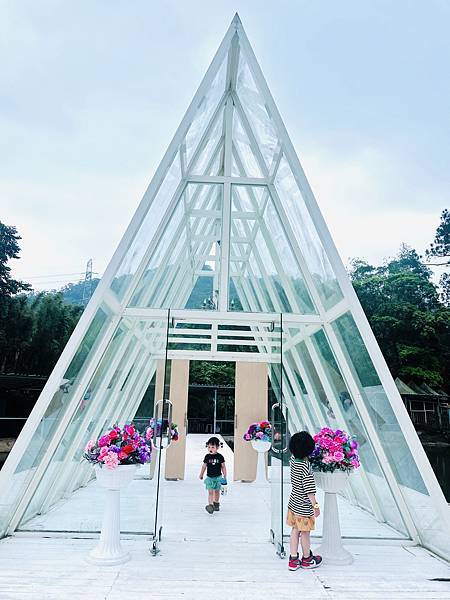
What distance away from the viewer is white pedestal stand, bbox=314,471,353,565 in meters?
4.37

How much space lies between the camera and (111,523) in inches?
170

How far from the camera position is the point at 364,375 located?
199 inches

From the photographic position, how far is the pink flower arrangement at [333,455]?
4.46m

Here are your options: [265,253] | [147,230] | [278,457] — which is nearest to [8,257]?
[265,253]

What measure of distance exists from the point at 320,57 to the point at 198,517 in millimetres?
8978

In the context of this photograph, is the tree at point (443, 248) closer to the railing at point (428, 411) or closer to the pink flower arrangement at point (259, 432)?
the railing at point (428, 411)

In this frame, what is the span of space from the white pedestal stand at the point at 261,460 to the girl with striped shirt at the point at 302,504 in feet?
14.8

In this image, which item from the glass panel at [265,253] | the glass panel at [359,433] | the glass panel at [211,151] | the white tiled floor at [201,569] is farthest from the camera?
the glass panel at [265,253]

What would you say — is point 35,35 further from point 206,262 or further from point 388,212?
point 388,212

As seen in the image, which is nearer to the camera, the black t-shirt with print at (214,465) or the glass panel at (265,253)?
the glass panel at (265,253)

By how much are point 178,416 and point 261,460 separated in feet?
6.66

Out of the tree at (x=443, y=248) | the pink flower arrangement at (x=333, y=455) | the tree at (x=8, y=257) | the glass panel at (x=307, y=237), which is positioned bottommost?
the pink flower arrangement at (x=333, y=455)

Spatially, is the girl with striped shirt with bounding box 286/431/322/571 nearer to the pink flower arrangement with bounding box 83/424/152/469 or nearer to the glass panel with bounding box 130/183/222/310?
the pink flower arrangement with bounding box 83/424/152/469

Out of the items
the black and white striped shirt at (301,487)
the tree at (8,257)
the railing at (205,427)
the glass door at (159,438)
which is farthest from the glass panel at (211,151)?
the tree at (8,257)
